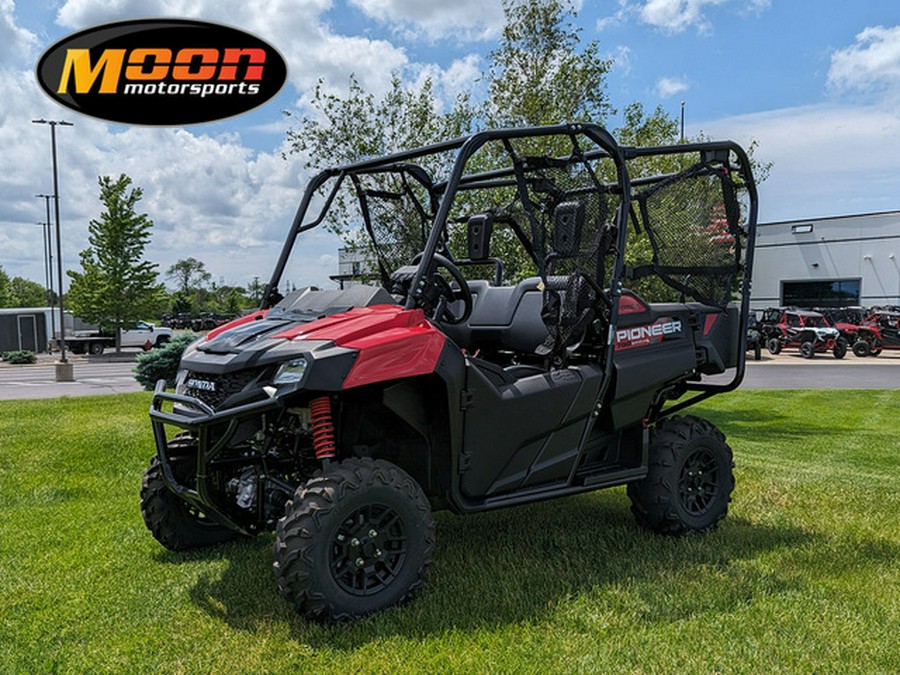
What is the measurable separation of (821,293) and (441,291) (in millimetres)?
43458

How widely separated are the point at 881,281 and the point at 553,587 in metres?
42.3

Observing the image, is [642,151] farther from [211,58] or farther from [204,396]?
[211,58]

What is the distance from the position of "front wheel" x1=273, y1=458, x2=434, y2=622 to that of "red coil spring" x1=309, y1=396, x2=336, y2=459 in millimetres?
98

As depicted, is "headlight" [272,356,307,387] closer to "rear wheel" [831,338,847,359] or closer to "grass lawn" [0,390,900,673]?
"grass lawn" [0,390,900,673]

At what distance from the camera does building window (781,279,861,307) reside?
42.2 meters

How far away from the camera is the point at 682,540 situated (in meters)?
5.30

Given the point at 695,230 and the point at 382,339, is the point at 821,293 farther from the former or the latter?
the point at 382,339

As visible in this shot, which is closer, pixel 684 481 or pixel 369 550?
pixel 369 550

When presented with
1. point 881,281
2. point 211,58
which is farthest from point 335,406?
point 881,281

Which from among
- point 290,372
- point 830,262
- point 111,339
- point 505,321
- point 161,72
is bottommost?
point 111,339

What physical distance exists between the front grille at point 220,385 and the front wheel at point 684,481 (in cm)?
268

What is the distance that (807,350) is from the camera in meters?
28.8

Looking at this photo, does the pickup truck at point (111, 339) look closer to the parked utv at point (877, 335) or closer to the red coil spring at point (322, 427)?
the parked utv at point (877, 335)

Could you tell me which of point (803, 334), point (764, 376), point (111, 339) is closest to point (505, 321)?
point (764, 376)
